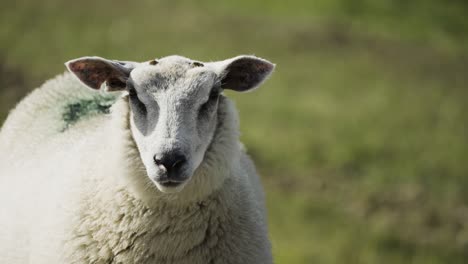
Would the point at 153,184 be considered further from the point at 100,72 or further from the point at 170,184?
the point at 100,72

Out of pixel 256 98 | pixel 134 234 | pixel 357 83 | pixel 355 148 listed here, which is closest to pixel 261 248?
pixel 134 234

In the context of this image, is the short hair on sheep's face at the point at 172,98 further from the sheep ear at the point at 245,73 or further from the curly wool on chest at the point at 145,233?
the curly wool on chest at the point at 145,233

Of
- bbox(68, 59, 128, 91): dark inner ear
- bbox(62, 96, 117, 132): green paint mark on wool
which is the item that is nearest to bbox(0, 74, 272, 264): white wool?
bbox(68, 59, 128, 91): dark inner ear

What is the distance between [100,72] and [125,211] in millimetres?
943

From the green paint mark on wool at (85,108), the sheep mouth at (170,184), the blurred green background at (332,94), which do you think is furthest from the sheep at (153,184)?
the blurred green background at (332,94)

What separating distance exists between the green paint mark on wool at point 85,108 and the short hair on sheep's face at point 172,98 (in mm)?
1057

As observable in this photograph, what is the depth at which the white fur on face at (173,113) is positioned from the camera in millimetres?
4473

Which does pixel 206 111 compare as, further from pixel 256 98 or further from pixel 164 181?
pixel 256 98

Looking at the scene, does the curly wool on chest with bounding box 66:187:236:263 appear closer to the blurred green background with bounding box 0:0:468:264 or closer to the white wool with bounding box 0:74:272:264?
the white wool with bounding box 0:74:272:264

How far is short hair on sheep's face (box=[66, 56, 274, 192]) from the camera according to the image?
14.7 feet

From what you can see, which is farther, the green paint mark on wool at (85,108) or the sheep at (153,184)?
the green paint mark on wool at (85,108)

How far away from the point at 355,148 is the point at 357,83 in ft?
14.8

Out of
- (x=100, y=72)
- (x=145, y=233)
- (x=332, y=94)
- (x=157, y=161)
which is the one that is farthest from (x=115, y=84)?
(x=332, y=94)

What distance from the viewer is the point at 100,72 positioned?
507cm
